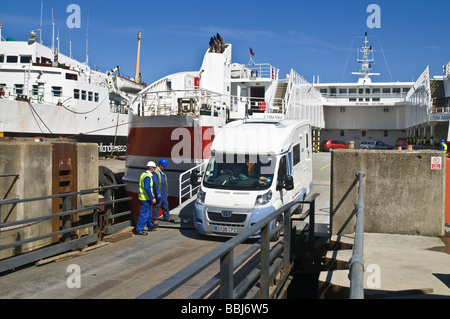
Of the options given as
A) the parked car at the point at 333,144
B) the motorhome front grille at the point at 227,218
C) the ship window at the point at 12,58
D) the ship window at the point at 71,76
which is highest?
the ship window at the point at 12,58

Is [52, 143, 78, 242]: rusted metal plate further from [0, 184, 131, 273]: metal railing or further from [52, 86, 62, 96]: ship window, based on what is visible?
[52, 86, 62, 96]: ship window

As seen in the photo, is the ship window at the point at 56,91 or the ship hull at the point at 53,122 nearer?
the ship hull at the point at 53,122

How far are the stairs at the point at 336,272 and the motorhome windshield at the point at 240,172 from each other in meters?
2.46

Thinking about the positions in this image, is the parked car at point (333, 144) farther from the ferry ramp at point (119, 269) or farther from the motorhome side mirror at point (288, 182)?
the ferry ramp at point (119, 269)

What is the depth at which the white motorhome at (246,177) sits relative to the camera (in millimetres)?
9297

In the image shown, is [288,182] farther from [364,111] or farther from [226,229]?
[364,111]

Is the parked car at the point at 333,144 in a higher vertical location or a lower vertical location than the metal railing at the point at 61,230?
higher

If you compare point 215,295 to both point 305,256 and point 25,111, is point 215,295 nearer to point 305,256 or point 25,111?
point 305,256

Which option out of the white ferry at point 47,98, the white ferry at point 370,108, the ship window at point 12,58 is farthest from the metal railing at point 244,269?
the white ferry at point 370,108

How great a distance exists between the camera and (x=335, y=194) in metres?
8.33

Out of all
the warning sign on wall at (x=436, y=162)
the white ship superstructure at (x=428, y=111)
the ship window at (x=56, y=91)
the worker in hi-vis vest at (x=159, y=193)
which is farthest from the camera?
the ship window at (x=56, y=91)

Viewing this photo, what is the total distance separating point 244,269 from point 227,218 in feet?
7.41

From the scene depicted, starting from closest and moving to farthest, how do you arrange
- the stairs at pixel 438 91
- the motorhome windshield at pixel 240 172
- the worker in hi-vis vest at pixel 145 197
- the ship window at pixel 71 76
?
the motorhome windshield at pixel 240 172 < the worker in hi-vis vest at pixel 145 197 < the ship window at pixel 71 76 < the stairs at pixel 438 91

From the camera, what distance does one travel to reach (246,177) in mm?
10031
